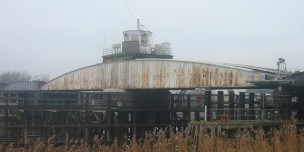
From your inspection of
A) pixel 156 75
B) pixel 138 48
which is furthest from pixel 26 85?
pixel 156 75

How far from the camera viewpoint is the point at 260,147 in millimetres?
8383

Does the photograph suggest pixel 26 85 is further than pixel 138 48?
Yes

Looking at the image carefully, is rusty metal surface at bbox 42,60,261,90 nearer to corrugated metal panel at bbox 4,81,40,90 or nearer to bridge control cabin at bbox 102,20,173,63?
bridge control cabin at bbox 102,20,173,63

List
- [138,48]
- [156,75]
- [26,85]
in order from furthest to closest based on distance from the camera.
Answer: [26,85] → [138,48] → [156,75]

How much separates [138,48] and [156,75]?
270 inches

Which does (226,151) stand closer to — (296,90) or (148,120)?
(296,90)

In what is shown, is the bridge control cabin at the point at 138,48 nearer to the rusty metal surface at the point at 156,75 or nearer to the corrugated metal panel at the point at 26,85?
the rusty metal surface at the point at 156,75

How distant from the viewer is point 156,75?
26.3 meters

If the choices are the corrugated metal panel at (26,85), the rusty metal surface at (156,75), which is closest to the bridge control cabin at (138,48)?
the rusty metal surface at (156,75)

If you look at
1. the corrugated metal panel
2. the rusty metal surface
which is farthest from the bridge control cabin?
the corrugated metal panel

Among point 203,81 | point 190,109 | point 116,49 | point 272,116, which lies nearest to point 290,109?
point 272,116

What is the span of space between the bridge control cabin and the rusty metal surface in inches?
115

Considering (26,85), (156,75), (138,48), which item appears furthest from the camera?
(26,85)

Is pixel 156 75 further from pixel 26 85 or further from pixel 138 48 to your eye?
pixel 26 85
